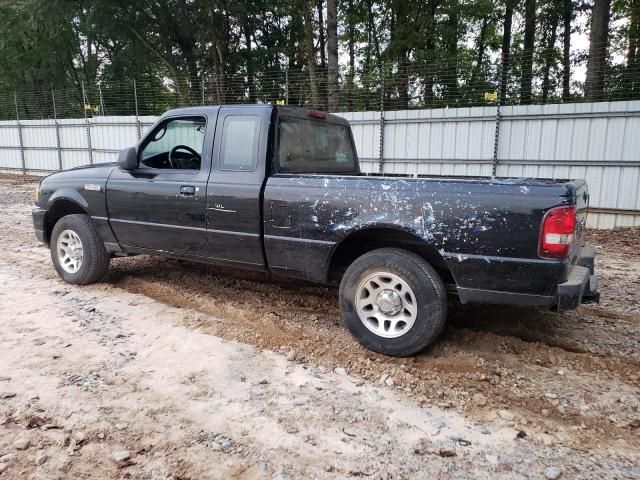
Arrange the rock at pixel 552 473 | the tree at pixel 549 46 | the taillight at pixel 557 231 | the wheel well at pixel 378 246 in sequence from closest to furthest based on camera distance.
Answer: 1. the rock at pixel 552 473
2. the taillight at pixel 557 231
3. the wheel well at pixel 378 246
4. the tree at pixel 549 46

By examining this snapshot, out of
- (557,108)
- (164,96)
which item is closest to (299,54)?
(164,96)

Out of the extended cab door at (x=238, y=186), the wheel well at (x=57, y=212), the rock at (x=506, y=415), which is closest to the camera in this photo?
the rock at (x=506, y=415)

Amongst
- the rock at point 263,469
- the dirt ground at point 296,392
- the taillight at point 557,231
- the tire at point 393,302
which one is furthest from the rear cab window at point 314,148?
the rock at point 263,469

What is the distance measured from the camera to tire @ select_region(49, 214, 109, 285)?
520 centimetres

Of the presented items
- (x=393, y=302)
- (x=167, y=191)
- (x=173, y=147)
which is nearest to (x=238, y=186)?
(x=167, y=191)

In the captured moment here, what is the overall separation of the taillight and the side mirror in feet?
12.2

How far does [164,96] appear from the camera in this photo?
19.0 m

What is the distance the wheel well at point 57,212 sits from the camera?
542 cm

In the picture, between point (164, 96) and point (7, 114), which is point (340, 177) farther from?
point (7, 114)

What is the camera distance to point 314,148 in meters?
4.64

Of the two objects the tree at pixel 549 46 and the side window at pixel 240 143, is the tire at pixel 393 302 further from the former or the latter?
the tree at pixel 549 46

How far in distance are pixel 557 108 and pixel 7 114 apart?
952 inches

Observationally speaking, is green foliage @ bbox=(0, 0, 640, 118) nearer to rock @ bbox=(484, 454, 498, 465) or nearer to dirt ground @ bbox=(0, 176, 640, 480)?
dirt ground @ bbox=(0, 176, 640, 480)

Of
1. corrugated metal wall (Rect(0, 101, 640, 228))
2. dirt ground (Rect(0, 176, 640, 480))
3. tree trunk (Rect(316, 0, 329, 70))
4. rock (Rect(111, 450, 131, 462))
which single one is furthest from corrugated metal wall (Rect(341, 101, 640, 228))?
tree trunk (Rect(316, 0, 329, 70))
